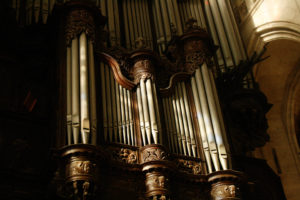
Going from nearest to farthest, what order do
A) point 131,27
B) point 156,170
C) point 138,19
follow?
point 156,170
point 131,27
point 138,19

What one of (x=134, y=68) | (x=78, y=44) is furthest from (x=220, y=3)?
(x=78, y=44)

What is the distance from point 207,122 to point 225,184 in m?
1.33

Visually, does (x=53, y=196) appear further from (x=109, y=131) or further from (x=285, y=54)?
(x=285, y=54)

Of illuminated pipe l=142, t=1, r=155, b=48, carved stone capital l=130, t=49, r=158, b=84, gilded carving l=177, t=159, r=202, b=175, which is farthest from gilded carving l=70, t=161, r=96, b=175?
illuminated pipe l=142, t=1, r=155, b=48

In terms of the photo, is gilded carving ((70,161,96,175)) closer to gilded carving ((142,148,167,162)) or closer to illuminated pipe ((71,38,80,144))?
illuminated pipe ((71,38,80,144))

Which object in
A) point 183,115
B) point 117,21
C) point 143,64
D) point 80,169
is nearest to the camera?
point 80,169

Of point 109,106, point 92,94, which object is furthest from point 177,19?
point 92,94

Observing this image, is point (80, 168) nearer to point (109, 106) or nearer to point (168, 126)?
point (109, 106)

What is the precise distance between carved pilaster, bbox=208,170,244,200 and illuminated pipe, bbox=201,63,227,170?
23 centimetres

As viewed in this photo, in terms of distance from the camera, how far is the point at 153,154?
7.51 meters

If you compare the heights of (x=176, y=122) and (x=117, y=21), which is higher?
(x=117, y=21)

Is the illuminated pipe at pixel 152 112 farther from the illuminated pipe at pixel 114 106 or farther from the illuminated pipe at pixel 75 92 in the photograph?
the illuminated pipe at pixel 75 92

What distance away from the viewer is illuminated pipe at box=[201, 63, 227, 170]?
26.6 ft

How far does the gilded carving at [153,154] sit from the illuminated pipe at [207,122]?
1056 millimetres
